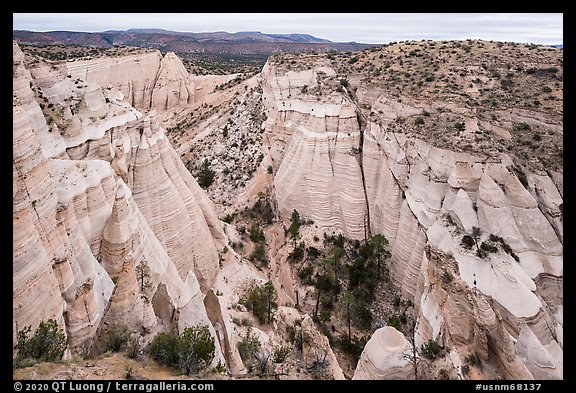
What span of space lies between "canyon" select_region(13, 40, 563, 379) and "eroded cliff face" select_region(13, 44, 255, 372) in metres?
0.07

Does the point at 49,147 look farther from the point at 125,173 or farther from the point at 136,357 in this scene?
the point at 136,357

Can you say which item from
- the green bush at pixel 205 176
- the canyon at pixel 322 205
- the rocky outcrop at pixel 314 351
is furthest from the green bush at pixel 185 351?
the green bush at pixel 205 176

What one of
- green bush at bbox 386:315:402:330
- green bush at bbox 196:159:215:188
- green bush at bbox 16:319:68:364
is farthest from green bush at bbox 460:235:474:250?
green bush at bbox 196:159:215:188

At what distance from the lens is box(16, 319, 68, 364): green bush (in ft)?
27.4

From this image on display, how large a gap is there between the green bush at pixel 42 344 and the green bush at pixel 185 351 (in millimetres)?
2279

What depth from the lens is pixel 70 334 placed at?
1046cm

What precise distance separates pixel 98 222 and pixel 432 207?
1778cm

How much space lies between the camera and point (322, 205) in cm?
2970

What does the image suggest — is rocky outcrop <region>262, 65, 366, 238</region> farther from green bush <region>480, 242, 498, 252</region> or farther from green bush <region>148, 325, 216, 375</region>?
green bush <region>148, 325, 216, 375</region>

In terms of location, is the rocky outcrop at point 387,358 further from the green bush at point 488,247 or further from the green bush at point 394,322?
the green bush at point 488,247

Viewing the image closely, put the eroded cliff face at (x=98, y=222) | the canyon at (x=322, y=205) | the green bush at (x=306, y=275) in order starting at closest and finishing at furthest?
1. the eroded cliff face at (x=98, y=222)
2. the canyon at (x=322, y=205)
3. the green bush at (x=306, y=275)

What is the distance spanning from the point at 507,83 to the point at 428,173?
11.0 m

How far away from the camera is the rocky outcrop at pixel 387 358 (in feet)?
42.0

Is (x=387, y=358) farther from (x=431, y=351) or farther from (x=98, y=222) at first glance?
(x=98, y=222)
